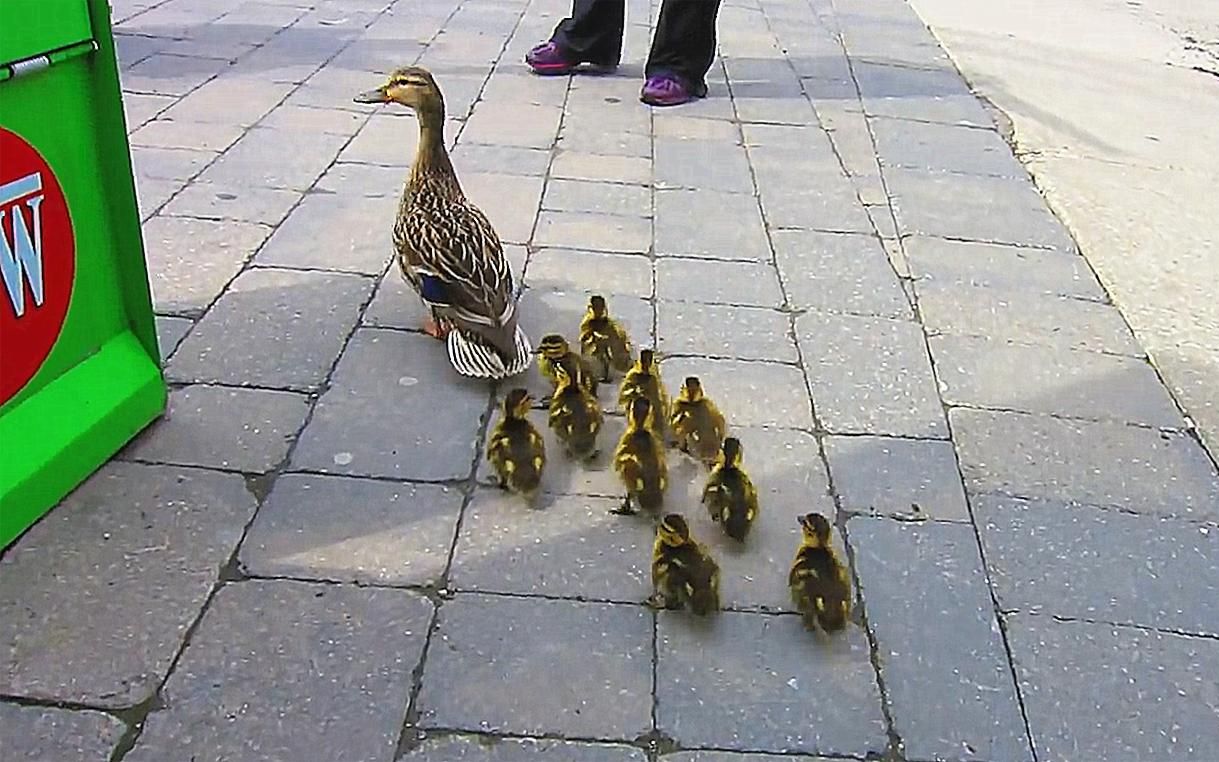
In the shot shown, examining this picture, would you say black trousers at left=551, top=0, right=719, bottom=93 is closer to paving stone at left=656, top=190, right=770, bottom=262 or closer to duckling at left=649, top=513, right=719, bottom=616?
paving stone at left=656, top=190, right=770, bottom=262

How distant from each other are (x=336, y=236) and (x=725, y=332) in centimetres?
158

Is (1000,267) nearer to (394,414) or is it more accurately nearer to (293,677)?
(394,414)

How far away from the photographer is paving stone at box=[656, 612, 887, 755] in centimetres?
242

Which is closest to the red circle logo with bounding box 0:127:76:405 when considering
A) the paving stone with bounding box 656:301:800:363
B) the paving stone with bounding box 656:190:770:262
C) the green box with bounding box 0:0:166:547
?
the green box with bounding box 0:0:166:547

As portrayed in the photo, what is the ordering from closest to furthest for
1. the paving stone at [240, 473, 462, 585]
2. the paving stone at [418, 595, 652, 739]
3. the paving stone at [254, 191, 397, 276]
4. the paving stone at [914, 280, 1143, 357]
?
the paving stone at [418, 595, 652, 739]
the paving stone at [240, 473, 462, 585]
the paving stone at [914, 280, 1143, 357]
the paving stone at [254, 191, 397, 276]

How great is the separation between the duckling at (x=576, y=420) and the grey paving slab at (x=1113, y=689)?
3.84 ft

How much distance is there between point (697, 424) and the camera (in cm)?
329

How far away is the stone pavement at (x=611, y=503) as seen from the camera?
8.04 ft

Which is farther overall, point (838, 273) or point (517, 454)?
point (838, 273)

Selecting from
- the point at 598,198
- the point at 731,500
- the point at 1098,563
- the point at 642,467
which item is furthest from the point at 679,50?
the point at 1098,563

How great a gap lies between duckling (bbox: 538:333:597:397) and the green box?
1.08 metres

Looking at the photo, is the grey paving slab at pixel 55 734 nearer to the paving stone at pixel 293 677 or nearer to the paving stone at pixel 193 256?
the paving stone at pixel 293 677

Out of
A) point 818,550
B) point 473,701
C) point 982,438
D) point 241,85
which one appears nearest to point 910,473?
point 982,438

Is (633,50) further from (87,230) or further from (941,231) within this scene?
(87,230)
